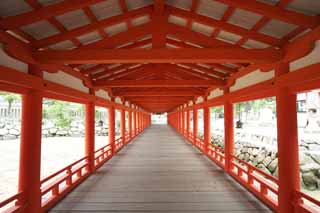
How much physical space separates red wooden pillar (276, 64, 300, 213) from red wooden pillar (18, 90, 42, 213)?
4333 mm

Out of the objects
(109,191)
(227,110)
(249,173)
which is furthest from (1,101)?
(249,173)

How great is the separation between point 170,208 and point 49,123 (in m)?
25.7

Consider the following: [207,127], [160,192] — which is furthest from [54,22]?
[207,127]

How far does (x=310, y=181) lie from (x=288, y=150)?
642cm

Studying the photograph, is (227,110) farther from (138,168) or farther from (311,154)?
(311,154)

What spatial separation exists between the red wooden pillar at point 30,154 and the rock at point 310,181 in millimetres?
9258

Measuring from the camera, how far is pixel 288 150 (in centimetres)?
364

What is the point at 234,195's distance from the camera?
4895 millimetres

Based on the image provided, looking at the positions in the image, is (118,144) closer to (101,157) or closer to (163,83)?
(101,157)

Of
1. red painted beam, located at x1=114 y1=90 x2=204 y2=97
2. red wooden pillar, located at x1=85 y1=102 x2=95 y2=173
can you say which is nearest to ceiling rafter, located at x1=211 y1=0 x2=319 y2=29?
red wooden pillar, located at x1=85 y1=102 x2=95 y2=173

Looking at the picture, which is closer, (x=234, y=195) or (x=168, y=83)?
(x=234, y=195)

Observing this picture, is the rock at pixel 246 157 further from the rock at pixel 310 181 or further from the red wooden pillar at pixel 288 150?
the red wooden pillar at pixel 288 150

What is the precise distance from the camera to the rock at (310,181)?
831 centimetres

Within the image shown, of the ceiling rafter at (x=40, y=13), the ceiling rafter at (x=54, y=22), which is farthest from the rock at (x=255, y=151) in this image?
the ceiling rafter at (x=40, y=13)
